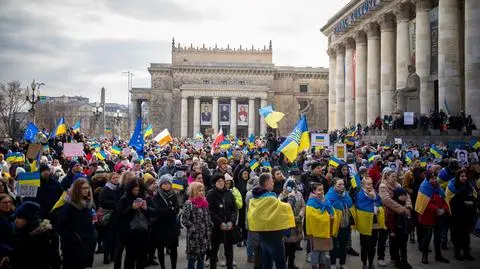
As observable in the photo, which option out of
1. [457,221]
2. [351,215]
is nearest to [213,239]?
[351,215]

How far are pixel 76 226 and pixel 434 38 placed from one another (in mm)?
30328

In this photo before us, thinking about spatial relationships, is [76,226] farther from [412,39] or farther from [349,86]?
[349,86]

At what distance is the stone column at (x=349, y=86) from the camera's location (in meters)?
45.9

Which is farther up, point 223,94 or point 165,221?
point 223,94

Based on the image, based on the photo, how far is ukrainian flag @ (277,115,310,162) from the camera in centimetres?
1331

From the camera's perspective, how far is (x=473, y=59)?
2591cm

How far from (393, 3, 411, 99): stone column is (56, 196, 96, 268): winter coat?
102ft

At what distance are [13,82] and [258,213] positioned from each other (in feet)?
180

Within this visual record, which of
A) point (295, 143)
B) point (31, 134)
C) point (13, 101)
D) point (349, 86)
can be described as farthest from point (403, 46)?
point (13, 101)

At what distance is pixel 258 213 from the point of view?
285 inches

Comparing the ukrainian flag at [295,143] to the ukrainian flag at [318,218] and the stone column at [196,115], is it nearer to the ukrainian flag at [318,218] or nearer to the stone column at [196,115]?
the ukrainian flag at [318,218]

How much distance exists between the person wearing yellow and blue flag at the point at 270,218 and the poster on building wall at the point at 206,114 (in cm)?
7208

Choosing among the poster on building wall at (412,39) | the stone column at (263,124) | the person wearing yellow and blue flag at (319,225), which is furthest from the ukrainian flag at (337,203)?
the stone column at (263,124)

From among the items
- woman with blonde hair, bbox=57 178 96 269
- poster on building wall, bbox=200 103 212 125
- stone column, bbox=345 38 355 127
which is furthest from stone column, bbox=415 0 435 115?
poster on building wall, bbox=200 103 212 125
